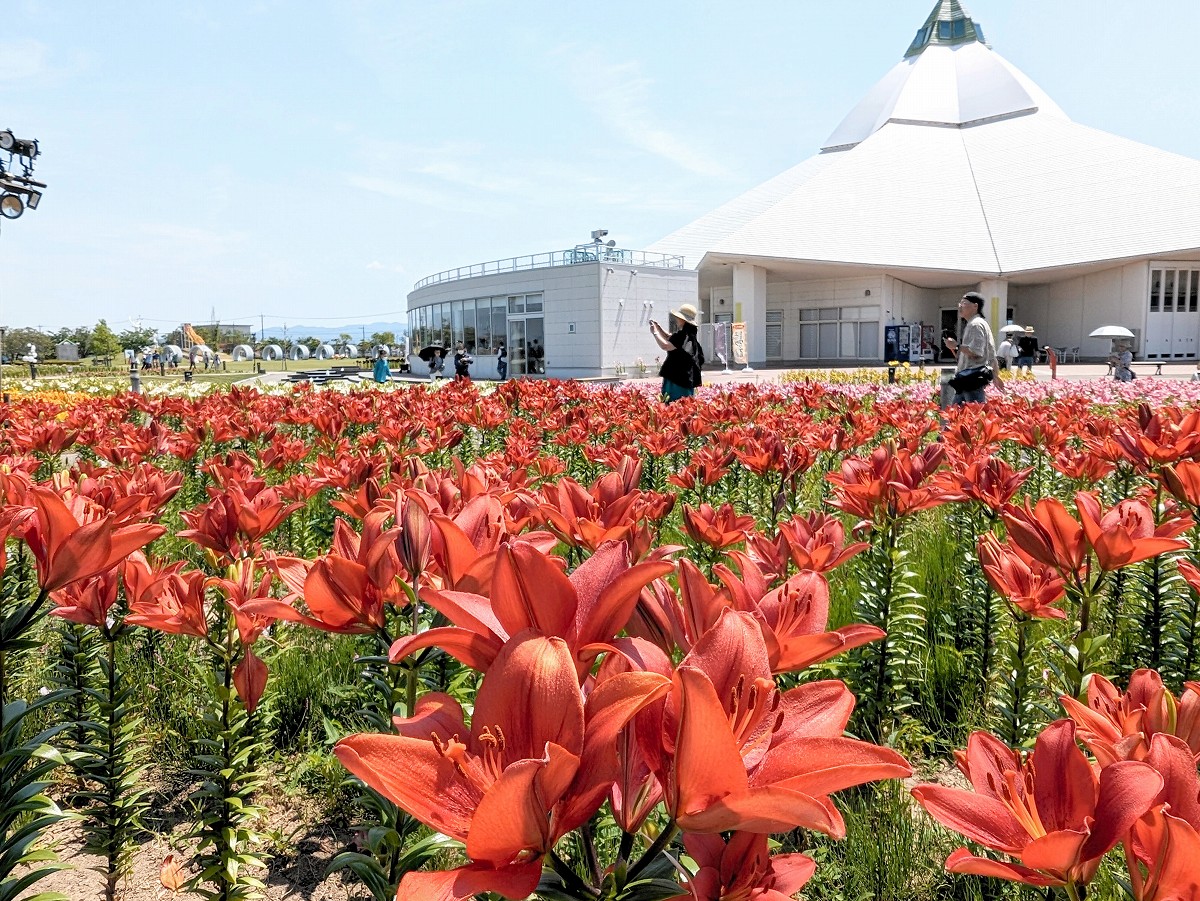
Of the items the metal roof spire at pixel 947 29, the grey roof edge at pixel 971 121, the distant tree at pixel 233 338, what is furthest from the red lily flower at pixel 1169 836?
the distant tree at pixel 233 338

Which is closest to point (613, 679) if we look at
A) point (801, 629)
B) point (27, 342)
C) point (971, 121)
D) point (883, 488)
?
point (801, 629)

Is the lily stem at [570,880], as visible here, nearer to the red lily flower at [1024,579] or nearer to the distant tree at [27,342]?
the red lily flower at [1024,579]

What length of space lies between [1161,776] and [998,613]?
215 cm

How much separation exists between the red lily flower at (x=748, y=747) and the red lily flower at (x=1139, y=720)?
27cm

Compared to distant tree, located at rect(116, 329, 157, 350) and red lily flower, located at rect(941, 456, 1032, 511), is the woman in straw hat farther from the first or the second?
distant tree, located at rect(116, 329, 157, 350)

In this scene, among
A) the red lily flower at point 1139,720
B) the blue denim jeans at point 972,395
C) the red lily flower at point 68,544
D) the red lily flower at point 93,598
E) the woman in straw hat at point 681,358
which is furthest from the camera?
the woman in straw hat at point 681,358

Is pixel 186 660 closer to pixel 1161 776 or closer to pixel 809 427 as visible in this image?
pixel 1161 776

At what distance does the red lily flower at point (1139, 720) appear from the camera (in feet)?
2.48

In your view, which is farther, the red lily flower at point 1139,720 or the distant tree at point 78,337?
the distant tree at point 78,337

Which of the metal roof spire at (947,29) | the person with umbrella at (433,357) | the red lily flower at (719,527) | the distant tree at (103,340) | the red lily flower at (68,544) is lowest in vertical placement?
the red lily flower at (719,527)

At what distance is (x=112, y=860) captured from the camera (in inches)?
71.1

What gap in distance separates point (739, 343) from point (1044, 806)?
32.6 m

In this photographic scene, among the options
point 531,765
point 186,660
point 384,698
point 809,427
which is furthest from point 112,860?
point 809,427

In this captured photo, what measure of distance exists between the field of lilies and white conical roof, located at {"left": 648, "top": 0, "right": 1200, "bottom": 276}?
33541mm
